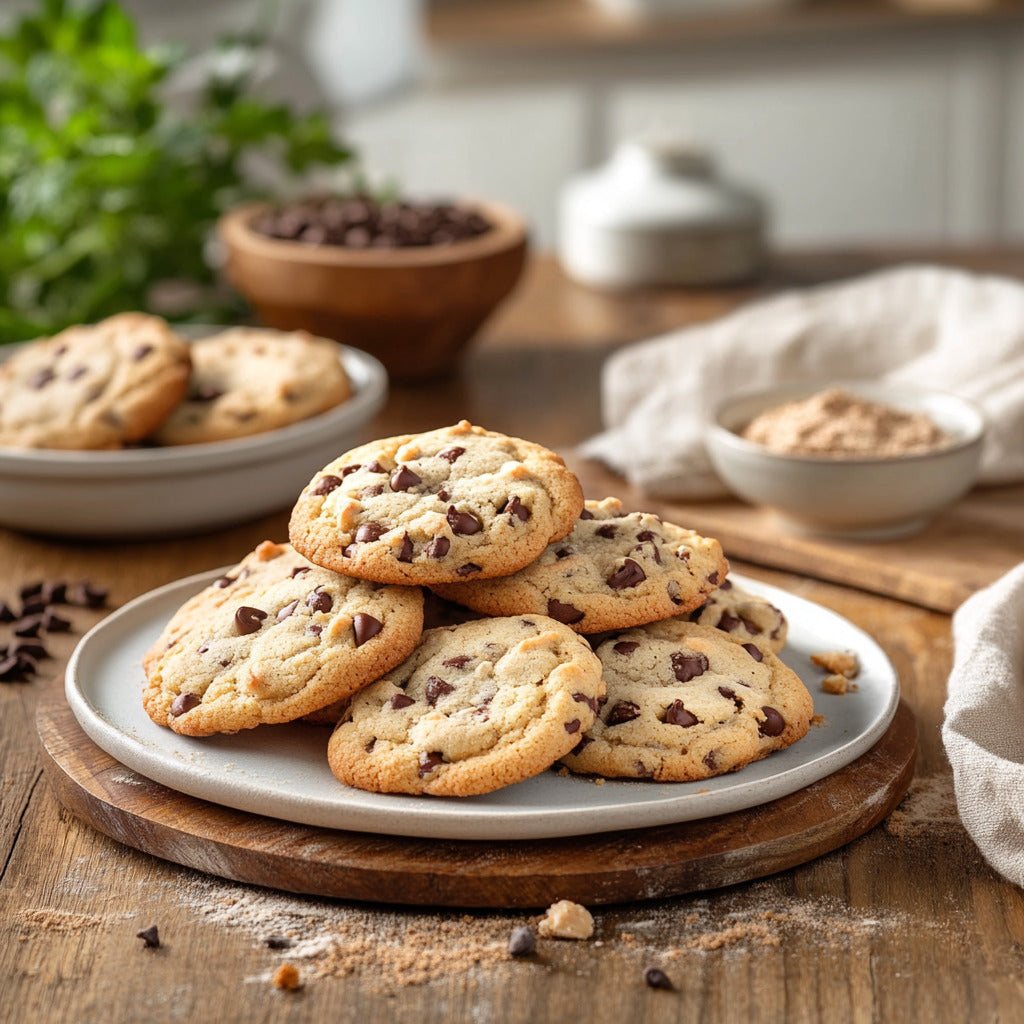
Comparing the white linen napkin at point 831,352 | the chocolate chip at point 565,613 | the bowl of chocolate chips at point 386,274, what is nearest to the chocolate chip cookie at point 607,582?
the chocolate chip at point 565,613

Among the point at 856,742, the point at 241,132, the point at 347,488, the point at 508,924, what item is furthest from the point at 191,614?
the point at 241,132

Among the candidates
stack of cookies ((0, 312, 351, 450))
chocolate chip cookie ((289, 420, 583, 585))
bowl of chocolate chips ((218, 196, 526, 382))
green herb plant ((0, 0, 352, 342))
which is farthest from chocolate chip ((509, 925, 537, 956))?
green herb plant ((0, 0, 352, 342))

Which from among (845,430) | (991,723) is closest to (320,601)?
(991,723)

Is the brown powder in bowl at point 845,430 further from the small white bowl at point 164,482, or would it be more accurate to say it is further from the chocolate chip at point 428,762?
the chocolate chip at point 428,762

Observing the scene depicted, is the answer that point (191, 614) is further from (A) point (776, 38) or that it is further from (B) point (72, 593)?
(A) point (776, 38)

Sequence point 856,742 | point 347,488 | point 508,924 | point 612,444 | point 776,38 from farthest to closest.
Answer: point 776,38
point 612,444
point 347,488
point 856,742
point 508,924

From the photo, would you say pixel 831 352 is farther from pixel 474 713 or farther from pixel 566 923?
pixel 566 923
